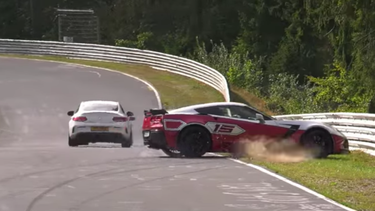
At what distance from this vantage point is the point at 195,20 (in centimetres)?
7375

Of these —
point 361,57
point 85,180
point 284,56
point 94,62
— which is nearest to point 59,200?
point 85,180

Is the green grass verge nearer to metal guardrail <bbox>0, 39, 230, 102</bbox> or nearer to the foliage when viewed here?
metal guardrail <bbox>0, 39, 230, 102</bbox>

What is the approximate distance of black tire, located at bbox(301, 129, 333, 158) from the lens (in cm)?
2086

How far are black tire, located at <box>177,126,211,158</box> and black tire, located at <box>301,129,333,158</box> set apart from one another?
2.28m

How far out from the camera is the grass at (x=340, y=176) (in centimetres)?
1351

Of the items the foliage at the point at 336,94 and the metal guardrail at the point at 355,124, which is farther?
the foliage at the point at 336,94

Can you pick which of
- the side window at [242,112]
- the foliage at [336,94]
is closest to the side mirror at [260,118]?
the side window at [242,112]

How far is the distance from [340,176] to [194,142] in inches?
214

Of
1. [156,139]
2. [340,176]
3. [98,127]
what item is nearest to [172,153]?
[156,139]

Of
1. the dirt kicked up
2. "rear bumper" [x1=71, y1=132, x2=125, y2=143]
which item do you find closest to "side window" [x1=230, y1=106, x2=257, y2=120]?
the dirt kicked up

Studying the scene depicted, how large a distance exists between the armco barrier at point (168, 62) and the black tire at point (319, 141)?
1.47 m

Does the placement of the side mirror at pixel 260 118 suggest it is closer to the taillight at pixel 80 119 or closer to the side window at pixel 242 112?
the side window at pixel 242 112

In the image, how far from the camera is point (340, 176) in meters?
16.2

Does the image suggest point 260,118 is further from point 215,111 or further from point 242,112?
point 215,111
